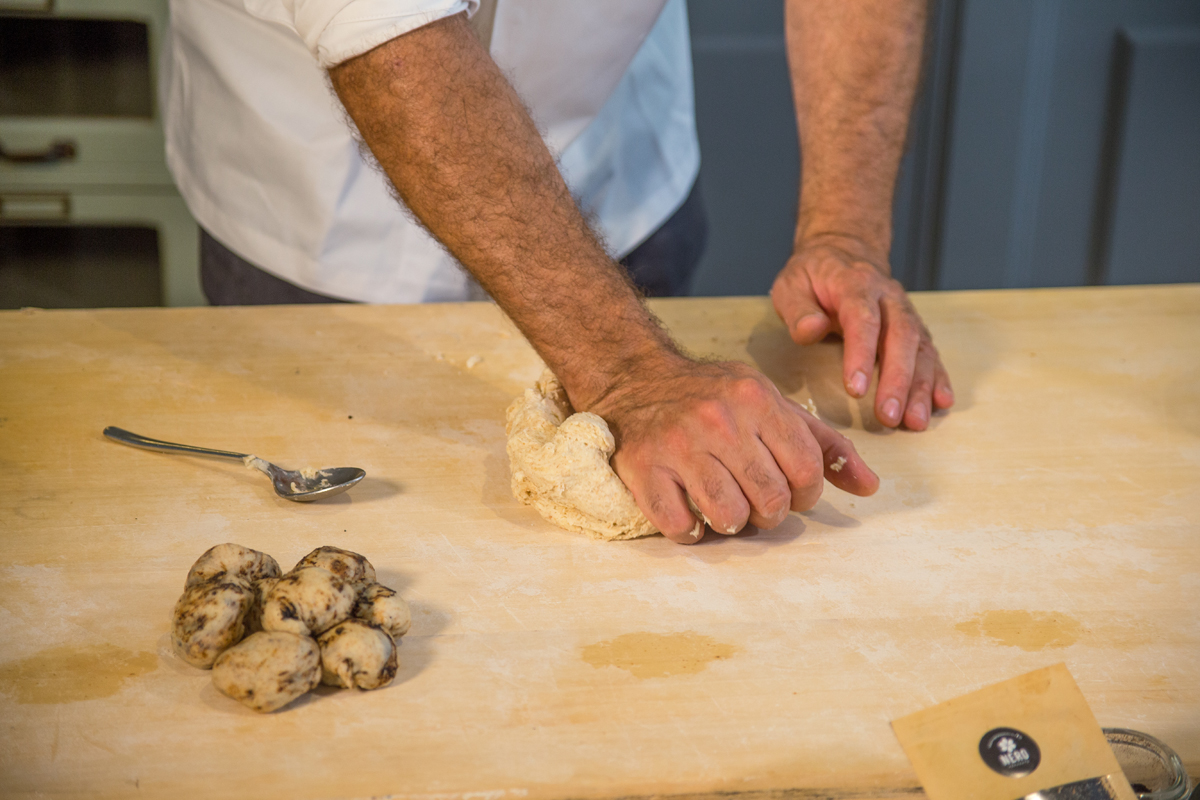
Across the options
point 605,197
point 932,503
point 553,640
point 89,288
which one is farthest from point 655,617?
point 89,288

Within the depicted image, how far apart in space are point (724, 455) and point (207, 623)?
39cm

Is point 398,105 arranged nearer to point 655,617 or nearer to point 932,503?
point 655,617

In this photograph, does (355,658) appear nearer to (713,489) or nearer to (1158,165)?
(713,489)

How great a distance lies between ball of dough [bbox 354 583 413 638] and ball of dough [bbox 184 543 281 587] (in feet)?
0.26

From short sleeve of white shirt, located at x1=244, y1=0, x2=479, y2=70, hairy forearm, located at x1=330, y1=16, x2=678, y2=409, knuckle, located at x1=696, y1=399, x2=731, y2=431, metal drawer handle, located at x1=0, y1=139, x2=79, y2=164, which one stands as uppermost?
short sleeve of white shirt, located at x1=244, y1=0, x2=479, y2=70

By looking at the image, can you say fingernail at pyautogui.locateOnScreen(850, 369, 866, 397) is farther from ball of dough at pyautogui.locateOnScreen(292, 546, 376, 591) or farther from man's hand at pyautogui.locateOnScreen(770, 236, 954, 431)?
ball of dough at pyautogui.locateOnScreen(292, 546, 376, 591)

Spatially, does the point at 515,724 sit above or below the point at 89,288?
above

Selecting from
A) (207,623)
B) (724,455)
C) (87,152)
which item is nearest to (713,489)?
(724,455)

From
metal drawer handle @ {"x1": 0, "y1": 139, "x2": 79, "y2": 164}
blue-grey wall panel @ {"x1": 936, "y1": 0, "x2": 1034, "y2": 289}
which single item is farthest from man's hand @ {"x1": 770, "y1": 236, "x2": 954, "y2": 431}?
metal drawer handle @ {"x1": 0, "y1": 139, "x2": 79, "y2": 164}

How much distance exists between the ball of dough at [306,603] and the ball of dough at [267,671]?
0.02 metres

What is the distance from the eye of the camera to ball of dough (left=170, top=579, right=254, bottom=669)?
0.61 meters

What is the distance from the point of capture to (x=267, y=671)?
581 millimetres

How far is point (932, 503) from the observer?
839 mm

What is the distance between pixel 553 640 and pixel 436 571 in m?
0.12
